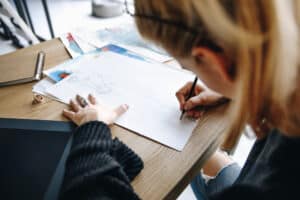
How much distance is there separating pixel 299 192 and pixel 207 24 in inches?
11.5

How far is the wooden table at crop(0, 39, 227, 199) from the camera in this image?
555 millimetres

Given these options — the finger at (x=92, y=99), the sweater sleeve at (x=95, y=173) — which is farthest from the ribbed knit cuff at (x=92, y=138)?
the finger at (x=92, y=99)

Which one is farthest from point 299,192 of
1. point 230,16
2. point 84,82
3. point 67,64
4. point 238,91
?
point 67,64

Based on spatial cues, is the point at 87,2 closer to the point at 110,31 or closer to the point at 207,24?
the point at 110,31

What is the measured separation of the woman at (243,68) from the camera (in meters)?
0.35

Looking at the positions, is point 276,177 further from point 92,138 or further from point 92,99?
point 92,99

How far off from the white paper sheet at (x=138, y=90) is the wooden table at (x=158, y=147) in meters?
0.02

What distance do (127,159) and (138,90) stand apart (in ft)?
0.81

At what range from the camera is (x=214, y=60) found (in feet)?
1.36

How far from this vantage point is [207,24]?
14.3 inches

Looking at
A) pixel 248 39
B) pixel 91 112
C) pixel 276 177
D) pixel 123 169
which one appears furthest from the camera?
pixel 91 112

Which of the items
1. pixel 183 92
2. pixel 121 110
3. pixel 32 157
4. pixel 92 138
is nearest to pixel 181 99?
pixel 183 92

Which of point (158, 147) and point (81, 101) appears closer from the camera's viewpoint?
point (158, 147)

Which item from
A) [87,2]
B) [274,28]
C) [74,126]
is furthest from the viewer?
[87,2]
